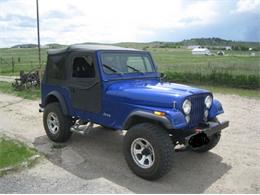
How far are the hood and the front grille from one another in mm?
89

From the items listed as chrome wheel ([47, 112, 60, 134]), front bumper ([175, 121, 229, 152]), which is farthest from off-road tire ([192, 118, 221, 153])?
chrome wheel ([47, 112, 60, 134])

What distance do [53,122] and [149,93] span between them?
8.90 feet

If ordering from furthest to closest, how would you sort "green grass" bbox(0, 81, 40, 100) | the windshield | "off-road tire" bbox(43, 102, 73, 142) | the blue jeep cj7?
"green grass" bbox(0, 81, 40, 100) → "off-road tire" bbox(43, 102, 73, 142) → the windshield → the blue jeep cj7

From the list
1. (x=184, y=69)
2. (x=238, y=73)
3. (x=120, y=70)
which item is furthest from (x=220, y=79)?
(x=120, y=70)

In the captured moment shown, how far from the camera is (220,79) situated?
16500mm

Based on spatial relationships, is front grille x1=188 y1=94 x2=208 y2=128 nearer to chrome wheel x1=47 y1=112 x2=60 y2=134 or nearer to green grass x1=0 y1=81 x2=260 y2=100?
chrome wheel x1=47 y1=112 x2=60 y2=134

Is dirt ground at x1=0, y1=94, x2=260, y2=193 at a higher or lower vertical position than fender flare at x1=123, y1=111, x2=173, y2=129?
lower

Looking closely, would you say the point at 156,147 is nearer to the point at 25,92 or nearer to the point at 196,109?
the point at 196,109

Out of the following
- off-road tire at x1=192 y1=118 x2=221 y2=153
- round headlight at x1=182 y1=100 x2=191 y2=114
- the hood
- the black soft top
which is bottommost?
off-road tire at x1=192 y1=118 x2=221 y2=153

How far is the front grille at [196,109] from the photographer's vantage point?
5164 mm

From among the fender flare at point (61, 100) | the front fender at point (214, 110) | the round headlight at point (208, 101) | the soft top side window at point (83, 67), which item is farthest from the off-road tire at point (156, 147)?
the fender flare at point (61, 100)

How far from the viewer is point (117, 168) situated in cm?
552

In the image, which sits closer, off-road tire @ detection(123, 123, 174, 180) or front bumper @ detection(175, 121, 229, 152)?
off-road tire @ detection(123, 123, 174, 180)

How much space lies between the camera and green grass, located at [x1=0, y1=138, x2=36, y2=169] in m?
5.67
